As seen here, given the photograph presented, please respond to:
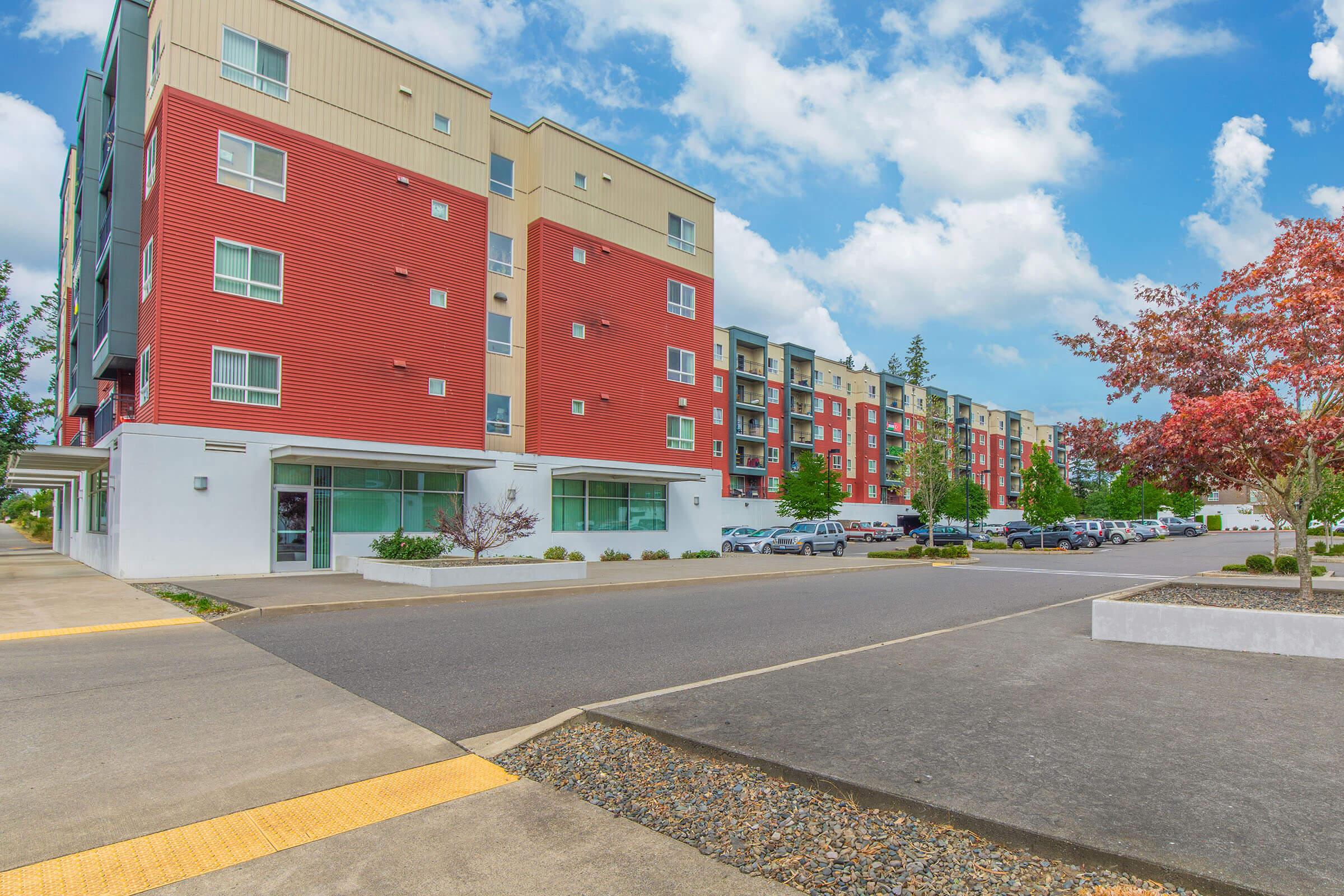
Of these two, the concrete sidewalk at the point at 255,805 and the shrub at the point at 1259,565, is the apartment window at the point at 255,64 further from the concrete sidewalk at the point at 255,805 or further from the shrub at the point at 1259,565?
the shrub at the point at 1259,565

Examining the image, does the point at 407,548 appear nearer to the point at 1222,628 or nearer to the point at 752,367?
the point at 1222,628

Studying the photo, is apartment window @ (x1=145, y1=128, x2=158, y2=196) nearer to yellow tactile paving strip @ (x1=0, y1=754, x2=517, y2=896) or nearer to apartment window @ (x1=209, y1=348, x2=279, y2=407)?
apartment window @ (x1=209, y1=348, x2=279, y2=407)

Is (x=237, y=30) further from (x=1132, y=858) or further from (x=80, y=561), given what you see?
(x=1132, y=858)

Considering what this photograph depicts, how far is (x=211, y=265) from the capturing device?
19.7 m

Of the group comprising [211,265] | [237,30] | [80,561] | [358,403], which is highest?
[237,30]

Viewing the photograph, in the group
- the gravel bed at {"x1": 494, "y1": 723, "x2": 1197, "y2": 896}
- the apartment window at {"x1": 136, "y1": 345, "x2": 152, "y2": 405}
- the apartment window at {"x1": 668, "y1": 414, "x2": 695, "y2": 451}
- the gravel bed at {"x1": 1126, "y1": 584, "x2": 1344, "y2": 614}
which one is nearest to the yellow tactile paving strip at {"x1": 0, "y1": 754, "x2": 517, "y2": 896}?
the gravel bed at {"x1": 494, "y1": 723, "x2": 1197, "y2": 896}

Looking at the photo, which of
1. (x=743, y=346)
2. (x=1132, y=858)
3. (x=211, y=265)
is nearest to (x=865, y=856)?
(x=1132, y=858)

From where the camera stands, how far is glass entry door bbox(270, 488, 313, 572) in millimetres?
20359

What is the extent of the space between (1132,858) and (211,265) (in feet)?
73.5

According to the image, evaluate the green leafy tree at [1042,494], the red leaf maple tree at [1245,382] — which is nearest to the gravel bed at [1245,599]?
the red leaf maple tree at [1245,382]

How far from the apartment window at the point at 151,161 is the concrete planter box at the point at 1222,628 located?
915 inches

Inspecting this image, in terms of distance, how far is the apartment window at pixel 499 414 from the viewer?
26531mm

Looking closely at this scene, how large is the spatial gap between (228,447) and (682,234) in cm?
2003

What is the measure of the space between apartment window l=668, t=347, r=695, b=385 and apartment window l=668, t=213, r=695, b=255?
4377 mm
